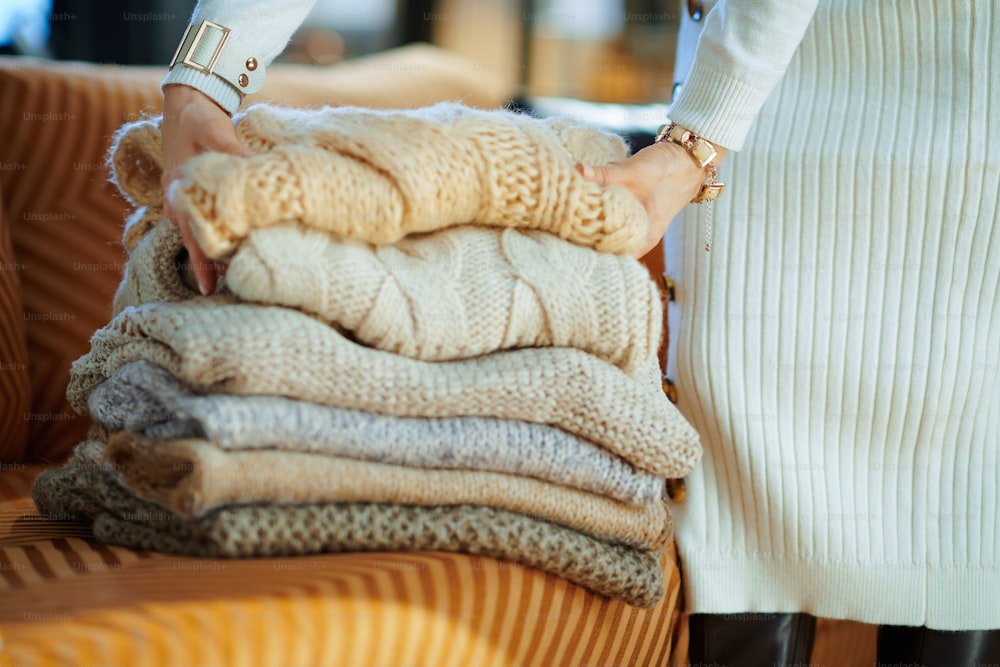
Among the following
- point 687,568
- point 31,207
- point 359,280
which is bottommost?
point 687,568

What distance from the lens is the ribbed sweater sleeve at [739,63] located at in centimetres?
64

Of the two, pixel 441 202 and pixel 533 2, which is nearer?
pixel 441 202

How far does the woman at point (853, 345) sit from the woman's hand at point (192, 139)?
39 centimetres

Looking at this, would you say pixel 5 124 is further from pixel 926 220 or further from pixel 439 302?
pixel 926 220

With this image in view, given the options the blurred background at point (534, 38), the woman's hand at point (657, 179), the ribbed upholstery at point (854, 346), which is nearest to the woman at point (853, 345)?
the ribbed upholstery at point (854, 346)

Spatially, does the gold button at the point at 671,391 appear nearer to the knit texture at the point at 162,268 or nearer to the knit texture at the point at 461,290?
the knit texture at the point at 461,290

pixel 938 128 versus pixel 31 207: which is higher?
pixel 938 128

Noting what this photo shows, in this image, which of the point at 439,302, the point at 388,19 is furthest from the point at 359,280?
the point at 388,19

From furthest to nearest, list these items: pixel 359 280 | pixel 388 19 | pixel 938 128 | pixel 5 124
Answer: pixel 388 19, pixel 5 124, pixel 938 128, pixel 359 280

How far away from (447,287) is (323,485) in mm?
134

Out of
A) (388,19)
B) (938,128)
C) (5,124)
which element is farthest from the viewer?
(388,19)

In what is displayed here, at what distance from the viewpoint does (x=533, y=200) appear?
0.55 m

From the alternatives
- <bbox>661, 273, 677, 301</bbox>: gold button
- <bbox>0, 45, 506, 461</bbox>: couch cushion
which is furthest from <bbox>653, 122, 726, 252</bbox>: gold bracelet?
<bbox>0, 45, 506, 461</bbox>: couch cushion

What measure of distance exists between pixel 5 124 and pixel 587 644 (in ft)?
2.49
